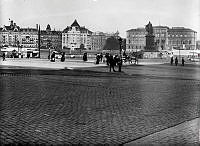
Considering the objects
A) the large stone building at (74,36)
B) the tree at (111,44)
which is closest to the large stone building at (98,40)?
the large stone building at (74,36)

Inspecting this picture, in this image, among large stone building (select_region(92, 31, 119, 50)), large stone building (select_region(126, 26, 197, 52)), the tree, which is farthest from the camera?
large stone building (select_region(92, 31, 119, 50))

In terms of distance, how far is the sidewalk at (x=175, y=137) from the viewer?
576cm

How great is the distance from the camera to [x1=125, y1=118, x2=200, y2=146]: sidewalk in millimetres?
5760

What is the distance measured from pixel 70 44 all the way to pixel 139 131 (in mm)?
129630

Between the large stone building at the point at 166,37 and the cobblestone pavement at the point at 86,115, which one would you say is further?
the large stone building at the point at 166,37

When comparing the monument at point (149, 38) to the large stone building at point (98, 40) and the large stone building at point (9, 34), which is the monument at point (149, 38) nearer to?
the large stone building at point (9, 34)

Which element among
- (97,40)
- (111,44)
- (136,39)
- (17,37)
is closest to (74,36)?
(111,44)

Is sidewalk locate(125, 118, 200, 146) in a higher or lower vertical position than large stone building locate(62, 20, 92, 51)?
lower

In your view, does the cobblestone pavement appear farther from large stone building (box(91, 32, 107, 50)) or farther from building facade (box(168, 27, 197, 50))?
large stone building (box(91, 32, 107, 50))

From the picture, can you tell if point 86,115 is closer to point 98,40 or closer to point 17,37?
point 17,37

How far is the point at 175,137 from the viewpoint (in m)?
6.11

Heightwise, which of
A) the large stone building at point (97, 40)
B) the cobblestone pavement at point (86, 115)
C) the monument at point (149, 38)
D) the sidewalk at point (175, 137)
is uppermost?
the large stone building at point (97, 40)

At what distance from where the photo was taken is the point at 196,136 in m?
6.16

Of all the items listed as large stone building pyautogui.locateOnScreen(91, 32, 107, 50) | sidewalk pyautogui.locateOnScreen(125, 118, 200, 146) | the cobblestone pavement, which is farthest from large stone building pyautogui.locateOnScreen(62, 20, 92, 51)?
sidewalk pyautogui.locateOnScreen(125, 118, 200, 146)
